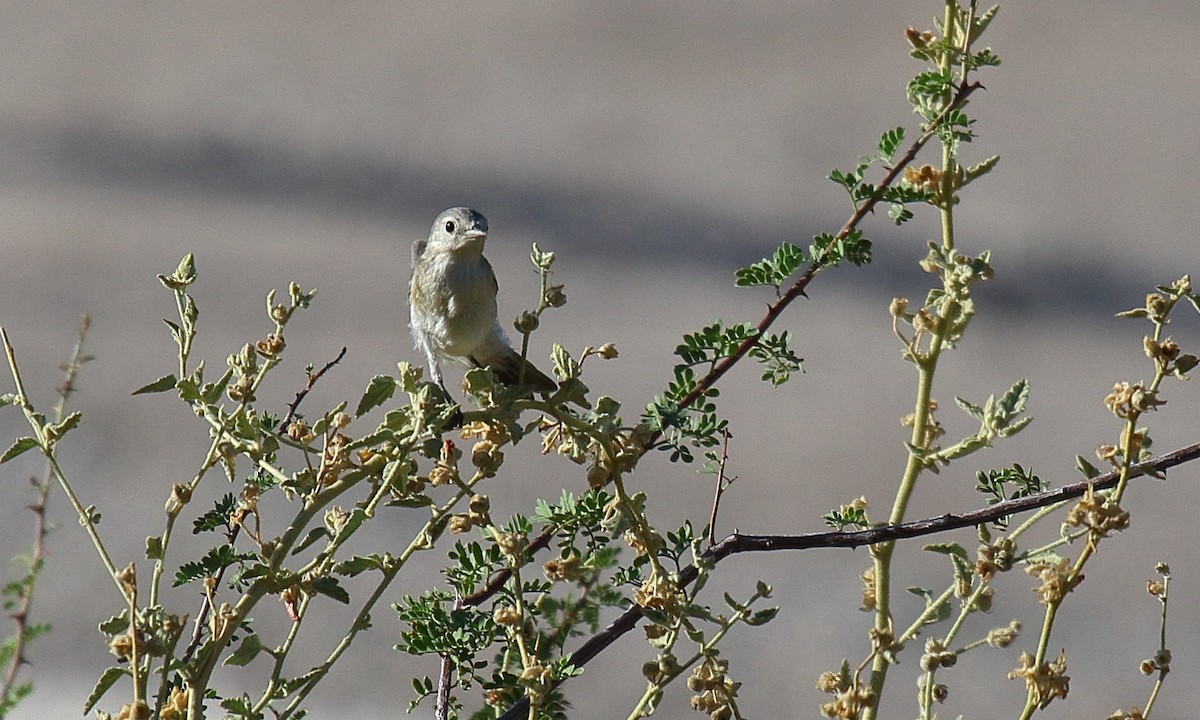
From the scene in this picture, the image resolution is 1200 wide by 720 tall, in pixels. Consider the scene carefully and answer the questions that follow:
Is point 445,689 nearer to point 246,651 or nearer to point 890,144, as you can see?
point 246,651

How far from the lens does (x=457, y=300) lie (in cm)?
269

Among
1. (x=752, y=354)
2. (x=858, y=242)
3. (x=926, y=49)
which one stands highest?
(x=926, y=49)

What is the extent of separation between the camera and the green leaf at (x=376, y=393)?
1247 mm

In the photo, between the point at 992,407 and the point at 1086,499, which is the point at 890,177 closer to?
the point at 992,407

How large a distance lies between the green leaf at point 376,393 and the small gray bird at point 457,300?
1.18 m

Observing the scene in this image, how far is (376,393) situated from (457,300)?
1.45m

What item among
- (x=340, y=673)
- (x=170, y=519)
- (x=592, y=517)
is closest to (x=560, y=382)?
(x=592, y=517)

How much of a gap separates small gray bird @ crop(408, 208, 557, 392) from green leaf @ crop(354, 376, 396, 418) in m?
1.18

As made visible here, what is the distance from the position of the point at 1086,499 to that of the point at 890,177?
16.5 inches

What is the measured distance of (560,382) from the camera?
1279 mm

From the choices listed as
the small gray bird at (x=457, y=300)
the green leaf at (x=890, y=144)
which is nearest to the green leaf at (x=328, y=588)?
the green leaf at (x=890, y=144)

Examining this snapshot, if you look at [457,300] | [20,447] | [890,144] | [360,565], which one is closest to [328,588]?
[360,565]

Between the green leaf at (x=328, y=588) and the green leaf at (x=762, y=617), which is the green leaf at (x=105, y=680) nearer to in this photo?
the green leaf at (x=328, y=588)

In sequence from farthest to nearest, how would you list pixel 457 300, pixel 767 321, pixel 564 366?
pixel 457 300 → pixel 767 321 → pixel 564 366
